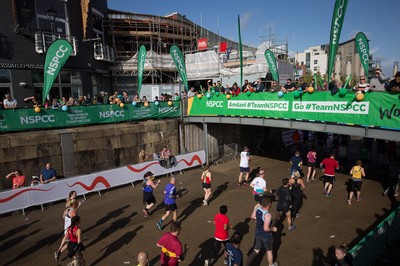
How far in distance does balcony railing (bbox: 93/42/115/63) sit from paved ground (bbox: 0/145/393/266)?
14.3m

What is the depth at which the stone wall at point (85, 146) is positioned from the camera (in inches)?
476

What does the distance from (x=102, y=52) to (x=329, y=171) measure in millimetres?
19967

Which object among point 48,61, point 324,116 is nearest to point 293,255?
point 324,116

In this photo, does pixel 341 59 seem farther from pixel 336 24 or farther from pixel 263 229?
pixel 263 229

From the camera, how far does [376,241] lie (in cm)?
620

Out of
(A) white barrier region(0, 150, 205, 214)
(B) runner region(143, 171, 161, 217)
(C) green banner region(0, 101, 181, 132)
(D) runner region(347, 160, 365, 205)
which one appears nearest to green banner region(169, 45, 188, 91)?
(C) green banner region(0, 101, 181, 132)

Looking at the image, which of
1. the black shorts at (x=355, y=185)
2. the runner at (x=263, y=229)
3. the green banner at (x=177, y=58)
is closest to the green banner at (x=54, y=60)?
the green banner at (x=177, y=58)

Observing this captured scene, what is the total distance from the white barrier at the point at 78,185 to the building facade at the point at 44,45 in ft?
32.4

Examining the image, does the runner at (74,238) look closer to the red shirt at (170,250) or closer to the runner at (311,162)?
the red shirt at (170,250)

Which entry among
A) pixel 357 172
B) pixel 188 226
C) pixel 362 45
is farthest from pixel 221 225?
pixel 362 45

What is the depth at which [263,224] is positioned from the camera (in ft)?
20.2

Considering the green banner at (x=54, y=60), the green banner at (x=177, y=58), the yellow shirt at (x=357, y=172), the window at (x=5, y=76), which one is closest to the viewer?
the yellow shirt at (x=357, y=172)

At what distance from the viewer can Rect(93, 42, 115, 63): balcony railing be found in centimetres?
2233

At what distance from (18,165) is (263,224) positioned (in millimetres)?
11664
